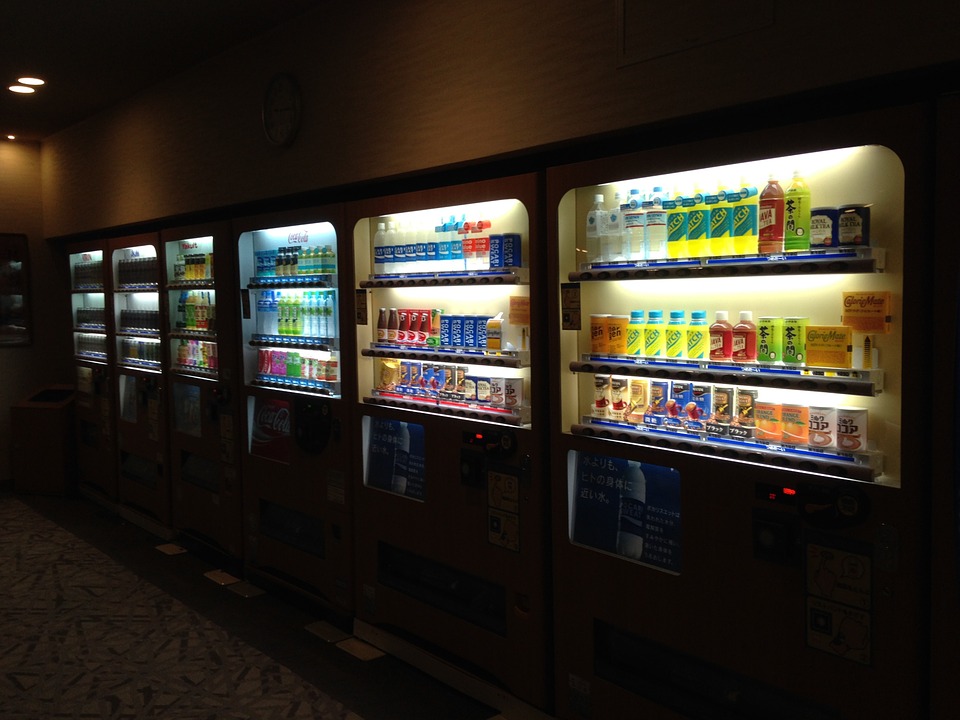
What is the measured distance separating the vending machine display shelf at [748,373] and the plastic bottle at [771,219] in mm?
365

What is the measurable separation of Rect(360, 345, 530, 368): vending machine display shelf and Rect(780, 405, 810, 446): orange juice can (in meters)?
0.98

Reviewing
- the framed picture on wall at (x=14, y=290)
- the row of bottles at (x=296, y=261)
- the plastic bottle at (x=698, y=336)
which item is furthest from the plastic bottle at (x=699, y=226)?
the framed picture on wall at (x=14, y=290)

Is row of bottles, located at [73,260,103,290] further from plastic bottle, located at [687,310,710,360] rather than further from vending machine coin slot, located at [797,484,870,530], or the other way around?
vending machine coin slot, located at [797,484,870,530]

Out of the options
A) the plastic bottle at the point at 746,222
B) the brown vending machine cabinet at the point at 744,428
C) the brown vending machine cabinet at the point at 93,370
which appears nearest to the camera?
the brown vending machine cabinet at the point at 744,428

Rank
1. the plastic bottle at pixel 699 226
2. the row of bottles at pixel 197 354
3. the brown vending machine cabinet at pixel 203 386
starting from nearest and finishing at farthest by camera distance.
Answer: the plastic bottle at pixel 699 226 → the brown vending machine cabinet at pixel 203 386 → the row of bottles at pixel 197 354

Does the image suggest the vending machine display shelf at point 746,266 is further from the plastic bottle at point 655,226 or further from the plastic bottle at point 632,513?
the plastic bottle at point 632,513

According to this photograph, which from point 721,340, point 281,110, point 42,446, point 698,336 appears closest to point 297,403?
point 281,110

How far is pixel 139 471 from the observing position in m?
6.00

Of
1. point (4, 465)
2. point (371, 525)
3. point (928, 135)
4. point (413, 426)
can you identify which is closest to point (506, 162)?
point (413, 426)

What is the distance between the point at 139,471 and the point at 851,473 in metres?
5.41

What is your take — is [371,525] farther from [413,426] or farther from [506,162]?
[506,162]

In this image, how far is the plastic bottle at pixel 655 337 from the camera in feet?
8.80

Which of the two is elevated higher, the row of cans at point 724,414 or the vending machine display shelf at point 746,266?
the vending machine display shelf at point 746,266

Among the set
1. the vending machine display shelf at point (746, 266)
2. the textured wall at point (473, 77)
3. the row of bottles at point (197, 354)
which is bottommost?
the row of bottles at point (197, 354)
